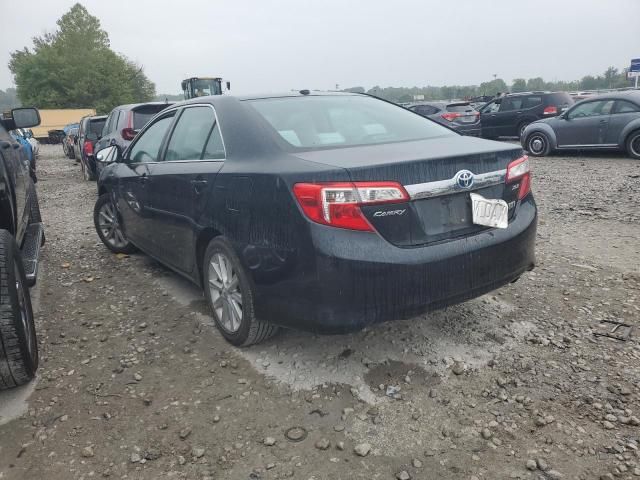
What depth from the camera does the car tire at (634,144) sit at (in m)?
10.7

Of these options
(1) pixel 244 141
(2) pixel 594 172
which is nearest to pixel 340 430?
(1) pixel 244 141

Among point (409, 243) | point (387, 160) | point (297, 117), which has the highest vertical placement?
point (297, 117)

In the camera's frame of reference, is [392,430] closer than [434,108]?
Yes

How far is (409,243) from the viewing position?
2.55 meters

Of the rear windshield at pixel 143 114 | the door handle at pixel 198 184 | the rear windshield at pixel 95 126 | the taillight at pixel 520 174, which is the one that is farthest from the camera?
the rear windshield at pixel 95 126

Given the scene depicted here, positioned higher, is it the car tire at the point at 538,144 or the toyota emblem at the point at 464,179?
the toyota emblem at the point at 464,179

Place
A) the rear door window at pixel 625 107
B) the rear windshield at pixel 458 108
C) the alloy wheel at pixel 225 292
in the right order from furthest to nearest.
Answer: the rear windshield at pixel 458 108
the rear door window at pixel 625 107
the alloy wheel at pixel 225 292

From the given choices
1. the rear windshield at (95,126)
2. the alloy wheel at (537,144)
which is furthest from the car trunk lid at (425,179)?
the rear windshield at (95,126)

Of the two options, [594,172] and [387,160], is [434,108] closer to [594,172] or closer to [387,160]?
[594,172]

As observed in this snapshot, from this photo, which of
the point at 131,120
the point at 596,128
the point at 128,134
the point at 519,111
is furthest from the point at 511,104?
the point at 128,134

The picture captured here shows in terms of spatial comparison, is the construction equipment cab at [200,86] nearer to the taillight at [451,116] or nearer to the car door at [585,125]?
the taillight at [451,116]

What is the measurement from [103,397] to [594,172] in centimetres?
943

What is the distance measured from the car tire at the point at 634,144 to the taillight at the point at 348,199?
1044 centimetres

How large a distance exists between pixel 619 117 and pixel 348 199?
35.5 ft
